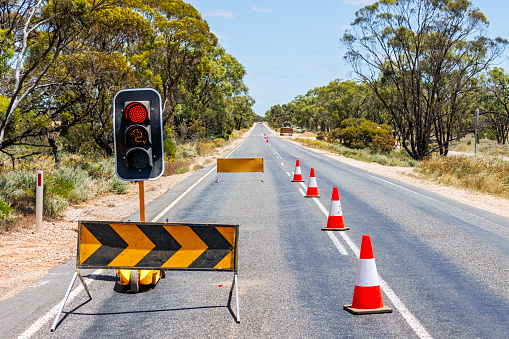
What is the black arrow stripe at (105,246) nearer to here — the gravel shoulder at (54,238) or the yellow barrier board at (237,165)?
the gravel shoulder at (54,238)

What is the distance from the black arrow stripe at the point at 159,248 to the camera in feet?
17.1

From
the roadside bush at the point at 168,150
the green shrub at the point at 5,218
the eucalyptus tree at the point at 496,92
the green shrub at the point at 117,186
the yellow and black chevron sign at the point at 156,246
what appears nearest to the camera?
the yellow and black chevron sign at the point at 156,246

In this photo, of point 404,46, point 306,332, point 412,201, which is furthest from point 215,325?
point 404,46

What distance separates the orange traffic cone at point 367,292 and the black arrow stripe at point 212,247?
1481 millimetres

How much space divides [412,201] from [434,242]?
5.51 meters

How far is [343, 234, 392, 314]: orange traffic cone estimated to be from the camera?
499 centimetres

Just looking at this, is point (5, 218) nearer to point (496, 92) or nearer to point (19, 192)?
point (19, 192)

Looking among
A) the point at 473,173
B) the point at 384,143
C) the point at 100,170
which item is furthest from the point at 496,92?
the point at 100,170

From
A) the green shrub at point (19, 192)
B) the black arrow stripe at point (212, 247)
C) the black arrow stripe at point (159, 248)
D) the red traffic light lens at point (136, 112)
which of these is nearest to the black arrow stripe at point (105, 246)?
the black arrow stripe at point (159, 248)

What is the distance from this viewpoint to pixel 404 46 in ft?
111

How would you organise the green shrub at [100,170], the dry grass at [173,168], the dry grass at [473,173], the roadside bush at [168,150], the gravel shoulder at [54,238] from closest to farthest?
the gravel shoulder at [54,238]
the dry grass at [473,173]
the green shrub at [100,170]
the dry grass at [173,168]
the roadside bush at [168,150]

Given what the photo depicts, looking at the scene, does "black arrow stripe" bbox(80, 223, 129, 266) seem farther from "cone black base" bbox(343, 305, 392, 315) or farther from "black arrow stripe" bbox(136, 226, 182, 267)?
"cone black base" bbox(343, 305, 392, 315)

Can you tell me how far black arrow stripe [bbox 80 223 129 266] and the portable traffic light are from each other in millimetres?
725

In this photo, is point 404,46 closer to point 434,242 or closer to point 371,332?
point 434,242
